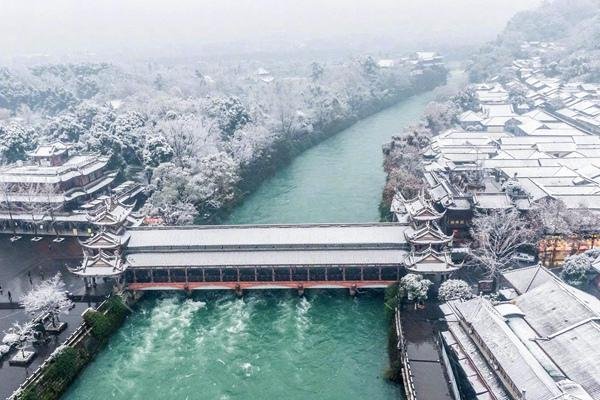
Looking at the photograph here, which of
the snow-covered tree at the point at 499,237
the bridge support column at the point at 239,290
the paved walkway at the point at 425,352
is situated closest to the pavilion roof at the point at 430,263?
the paved walkway at the point at 425,352

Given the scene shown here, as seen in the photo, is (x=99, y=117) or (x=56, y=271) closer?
(x=56, y=271)

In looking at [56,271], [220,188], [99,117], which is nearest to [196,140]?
[220,188]

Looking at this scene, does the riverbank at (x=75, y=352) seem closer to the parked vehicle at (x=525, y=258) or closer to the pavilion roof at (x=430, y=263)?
the pavilion roof at (x=430, y=263)

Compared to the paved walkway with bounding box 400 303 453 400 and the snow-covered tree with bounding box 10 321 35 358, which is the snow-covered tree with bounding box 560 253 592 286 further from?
the snow-covered tree with bounding box 10 321 35 358

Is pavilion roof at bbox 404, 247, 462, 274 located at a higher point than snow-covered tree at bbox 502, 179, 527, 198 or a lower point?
lower

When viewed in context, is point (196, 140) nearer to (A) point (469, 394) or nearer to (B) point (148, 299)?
(B) point (148, 299)

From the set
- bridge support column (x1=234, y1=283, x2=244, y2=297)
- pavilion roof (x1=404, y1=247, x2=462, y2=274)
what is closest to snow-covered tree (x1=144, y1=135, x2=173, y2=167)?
bridge support column (x1=234, y1=283, x2=244, y2=297)
